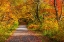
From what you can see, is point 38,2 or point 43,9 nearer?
point 43,9

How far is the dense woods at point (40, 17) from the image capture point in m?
20.1

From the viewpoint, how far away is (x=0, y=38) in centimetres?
1841

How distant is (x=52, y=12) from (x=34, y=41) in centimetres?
1338

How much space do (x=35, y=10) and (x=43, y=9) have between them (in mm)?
4707

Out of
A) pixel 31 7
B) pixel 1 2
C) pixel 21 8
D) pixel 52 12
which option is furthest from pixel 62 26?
pixel 21 8

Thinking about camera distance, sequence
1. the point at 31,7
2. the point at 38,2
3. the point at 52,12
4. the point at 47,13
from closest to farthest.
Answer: the point at 52,12 → the point at 47,13 → the point at 38,2 → the point at 31,7

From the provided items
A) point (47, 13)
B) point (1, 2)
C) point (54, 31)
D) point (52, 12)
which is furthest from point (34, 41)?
point (47, 13)

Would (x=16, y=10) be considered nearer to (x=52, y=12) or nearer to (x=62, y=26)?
(x=52, y=12)

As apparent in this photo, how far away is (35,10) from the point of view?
137ft

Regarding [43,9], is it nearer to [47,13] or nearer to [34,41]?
[47,13]

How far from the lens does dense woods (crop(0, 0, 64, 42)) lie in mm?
20131

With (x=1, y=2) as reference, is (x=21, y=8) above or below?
below

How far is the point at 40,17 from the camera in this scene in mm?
39844

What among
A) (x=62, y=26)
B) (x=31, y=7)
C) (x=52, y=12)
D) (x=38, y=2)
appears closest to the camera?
(x=62, y=26)
